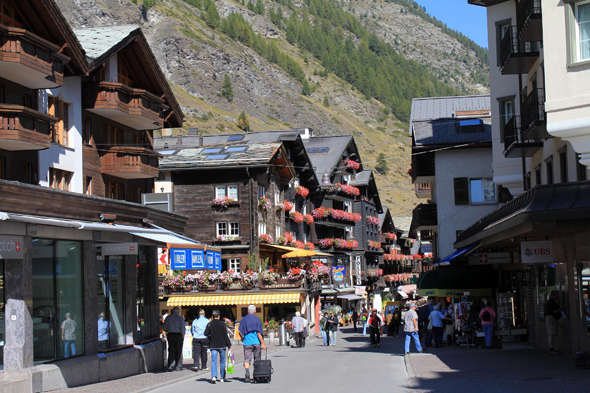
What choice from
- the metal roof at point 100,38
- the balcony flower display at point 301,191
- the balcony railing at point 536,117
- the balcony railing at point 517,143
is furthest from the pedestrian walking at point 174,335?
the balcony flower display at point 301,191

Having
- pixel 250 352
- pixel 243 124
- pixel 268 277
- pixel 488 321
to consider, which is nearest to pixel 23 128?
pixel 250 352

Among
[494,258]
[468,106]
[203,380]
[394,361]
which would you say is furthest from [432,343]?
[468,106]

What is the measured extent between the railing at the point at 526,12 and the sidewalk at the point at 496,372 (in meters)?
8.62

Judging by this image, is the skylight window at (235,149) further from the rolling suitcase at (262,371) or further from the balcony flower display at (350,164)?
the rolling suitcase at (262,371)

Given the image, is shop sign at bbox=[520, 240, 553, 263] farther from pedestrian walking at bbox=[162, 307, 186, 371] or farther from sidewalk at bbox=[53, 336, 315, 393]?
pedestrian walking at bbox=[162, 307, 186, 371]

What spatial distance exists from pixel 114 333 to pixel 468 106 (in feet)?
131

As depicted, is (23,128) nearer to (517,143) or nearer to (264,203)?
(517,143)

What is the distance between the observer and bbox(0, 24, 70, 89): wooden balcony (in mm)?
18359

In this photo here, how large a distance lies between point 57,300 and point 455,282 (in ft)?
63.8

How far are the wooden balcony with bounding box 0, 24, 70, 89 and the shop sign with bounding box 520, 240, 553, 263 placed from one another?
13290 mm

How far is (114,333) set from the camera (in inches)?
773

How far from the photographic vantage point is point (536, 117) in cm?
2014

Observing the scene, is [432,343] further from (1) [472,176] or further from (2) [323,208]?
(2) [323,208]

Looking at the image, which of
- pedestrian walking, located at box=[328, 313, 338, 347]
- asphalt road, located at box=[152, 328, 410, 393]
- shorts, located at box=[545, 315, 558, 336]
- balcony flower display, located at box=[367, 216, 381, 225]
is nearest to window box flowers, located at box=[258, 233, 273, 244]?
pedestrian walking, located at box=[328, 313, 338, 347]
